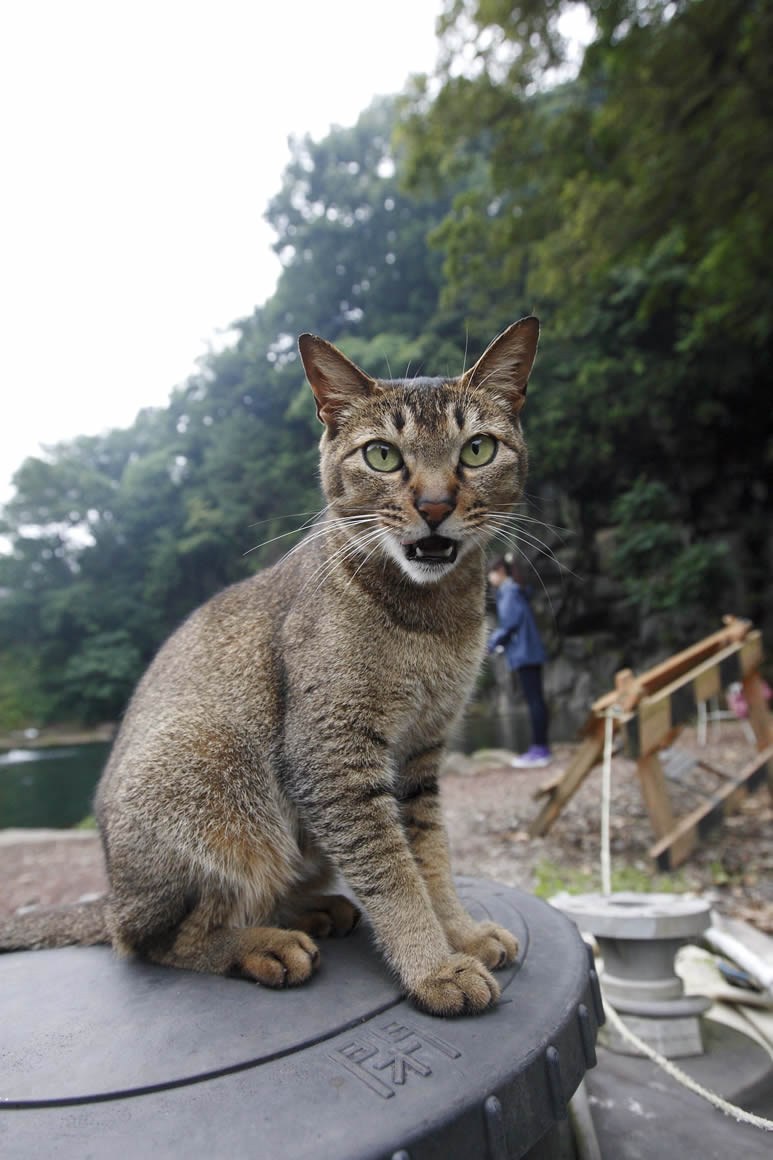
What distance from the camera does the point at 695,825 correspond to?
4062 millimetres

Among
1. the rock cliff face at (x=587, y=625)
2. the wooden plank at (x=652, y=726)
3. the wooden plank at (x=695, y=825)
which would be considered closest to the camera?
the wooden plank at (x=652, y=726)

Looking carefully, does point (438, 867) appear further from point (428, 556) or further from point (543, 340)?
point (543, 340)

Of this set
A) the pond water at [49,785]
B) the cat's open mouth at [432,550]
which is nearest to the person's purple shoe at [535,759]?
the pond water at [49,785]

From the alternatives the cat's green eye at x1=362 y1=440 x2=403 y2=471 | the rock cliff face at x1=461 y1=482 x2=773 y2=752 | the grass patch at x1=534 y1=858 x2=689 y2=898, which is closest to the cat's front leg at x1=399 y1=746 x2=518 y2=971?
the cat's green eye at x1=362 y1=440 x2=403 y2=471

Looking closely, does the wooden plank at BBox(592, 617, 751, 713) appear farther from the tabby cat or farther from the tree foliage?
the tabby cat

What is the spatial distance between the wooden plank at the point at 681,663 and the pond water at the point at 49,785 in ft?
16.8

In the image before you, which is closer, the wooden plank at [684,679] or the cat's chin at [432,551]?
the cat's chin at [432,551]

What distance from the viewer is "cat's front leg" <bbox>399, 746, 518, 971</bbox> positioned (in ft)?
4.85

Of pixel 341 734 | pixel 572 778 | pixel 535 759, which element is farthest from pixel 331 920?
pixel 535 759

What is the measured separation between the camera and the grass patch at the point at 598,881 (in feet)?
12.6

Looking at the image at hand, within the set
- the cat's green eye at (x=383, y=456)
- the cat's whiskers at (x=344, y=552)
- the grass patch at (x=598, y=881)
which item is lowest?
the grass patch at (x=598, y=881)

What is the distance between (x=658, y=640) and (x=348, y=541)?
15.7m

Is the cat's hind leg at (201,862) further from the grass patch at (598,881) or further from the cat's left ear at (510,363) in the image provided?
the grass patch at (598,881)

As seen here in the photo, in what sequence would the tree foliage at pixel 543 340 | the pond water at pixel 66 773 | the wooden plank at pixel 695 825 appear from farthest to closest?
the pond water at pixel 66 773 < the tree foliage at pixel 543 340 < the wooden plank at pixel 695 825
